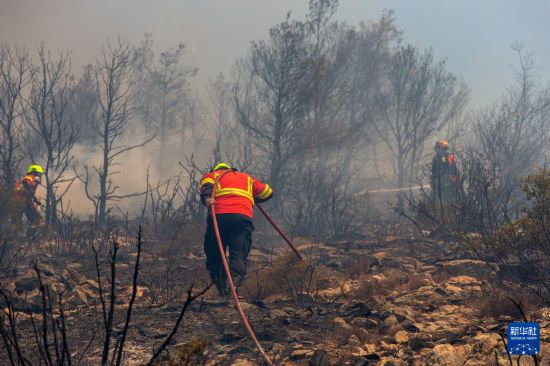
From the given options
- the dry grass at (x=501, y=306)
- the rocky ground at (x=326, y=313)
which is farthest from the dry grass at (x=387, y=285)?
the dry grass at (x=501, y=306)

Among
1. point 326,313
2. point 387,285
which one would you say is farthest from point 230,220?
point 387,285

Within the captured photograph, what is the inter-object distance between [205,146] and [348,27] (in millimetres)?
14639

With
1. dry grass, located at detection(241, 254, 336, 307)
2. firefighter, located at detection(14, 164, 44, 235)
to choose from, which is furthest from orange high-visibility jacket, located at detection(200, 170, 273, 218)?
firefighter, located at detection(14, 164, 44, 235)

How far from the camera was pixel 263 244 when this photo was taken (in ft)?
35.9

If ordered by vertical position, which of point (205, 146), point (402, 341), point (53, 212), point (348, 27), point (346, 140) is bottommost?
point (402, 341)

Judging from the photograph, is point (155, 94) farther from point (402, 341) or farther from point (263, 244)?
point (402, 341)

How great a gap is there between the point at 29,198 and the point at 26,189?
0.60 feet

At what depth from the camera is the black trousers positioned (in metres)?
6.44

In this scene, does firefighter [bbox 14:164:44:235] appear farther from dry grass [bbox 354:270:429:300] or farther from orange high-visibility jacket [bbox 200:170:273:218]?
dry grass [bbox 354:270:429:300]

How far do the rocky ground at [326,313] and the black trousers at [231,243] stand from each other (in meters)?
0.25

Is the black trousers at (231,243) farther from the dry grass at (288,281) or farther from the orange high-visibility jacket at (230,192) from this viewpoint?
the dry grass at (288,281)

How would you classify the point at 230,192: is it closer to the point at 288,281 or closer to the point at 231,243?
the point at 231,243

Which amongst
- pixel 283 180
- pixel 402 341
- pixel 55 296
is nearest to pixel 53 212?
pixel 55 296

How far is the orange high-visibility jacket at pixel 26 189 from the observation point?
10.2m
